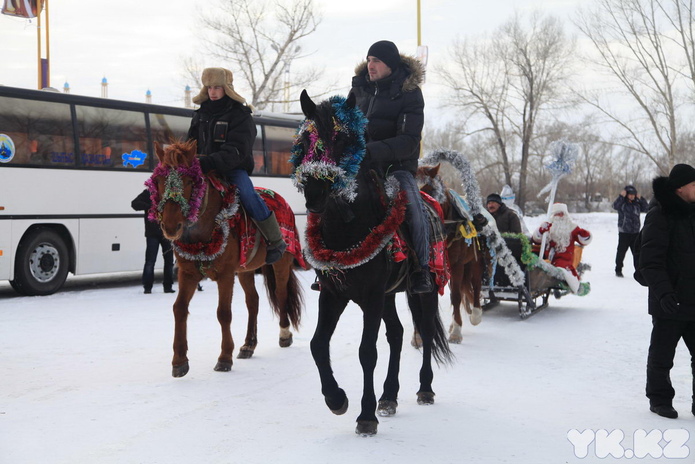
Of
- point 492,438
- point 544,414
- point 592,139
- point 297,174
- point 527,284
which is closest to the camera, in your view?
point 297,174

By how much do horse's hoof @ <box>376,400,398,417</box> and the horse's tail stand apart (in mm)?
2958

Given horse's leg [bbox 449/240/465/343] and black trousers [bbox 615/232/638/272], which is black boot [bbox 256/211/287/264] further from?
black trousers [bbox 615/232/638/272]

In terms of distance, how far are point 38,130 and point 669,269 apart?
36.5ft

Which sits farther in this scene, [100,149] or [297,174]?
[100,149]

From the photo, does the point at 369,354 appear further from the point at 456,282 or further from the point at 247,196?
the point at 456,282

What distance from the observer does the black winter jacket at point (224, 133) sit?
276 inches

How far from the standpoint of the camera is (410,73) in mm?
5648

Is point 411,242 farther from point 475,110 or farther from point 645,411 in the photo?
point 475,110

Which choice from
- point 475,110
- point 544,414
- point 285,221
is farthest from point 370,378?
point 475,110

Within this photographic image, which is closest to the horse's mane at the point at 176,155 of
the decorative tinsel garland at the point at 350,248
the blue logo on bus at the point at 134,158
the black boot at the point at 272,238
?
the black boot at the point at 272,238

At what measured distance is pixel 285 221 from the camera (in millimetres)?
8352

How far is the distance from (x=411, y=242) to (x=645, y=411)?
230cm

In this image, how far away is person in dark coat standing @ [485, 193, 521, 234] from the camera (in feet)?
38.4

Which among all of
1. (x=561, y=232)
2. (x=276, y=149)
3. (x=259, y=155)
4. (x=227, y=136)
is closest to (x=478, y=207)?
(x=561, y=232)
